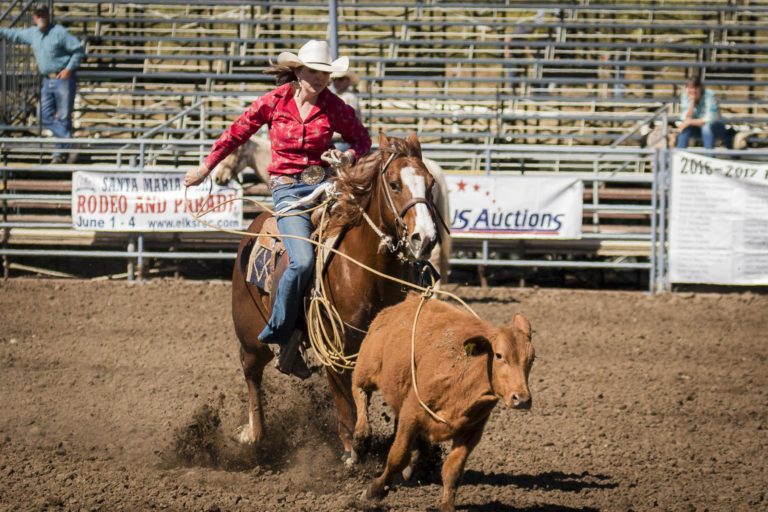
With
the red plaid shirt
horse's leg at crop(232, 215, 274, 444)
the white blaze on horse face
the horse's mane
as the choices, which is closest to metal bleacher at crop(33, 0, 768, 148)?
horse's leg at crop(232, 215, 274, 444)

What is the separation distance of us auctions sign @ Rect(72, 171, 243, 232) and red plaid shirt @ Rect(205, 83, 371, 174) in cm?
595

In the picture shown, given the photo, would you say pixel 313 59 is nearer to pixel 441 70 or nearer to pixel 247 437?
pixel 247 437

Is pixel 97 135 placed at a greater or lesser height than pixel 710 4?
lesser

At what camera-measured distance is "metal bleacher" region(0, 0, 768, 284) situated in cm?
1492

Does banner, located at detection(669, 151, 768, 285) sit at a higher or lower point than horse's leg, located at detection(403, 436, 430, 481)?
higher

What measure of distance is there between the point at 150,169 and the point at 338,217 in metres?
6.64

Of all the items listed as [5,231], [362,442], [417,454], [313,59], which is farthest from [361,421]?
[5,231]

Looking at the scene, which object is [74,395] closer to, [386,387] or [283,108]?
[283,108]

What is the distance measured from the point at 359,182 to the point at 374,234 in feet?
0.94

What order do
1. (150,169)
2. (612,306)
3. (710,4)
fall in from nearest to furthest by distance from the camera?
(612,306) < (150,169) < (710,4)

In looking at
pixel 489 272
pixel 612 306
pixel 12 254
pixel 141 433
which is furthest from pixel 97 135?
pixel 141 433

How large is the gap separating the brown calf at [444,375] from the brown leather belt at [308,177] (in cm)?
107

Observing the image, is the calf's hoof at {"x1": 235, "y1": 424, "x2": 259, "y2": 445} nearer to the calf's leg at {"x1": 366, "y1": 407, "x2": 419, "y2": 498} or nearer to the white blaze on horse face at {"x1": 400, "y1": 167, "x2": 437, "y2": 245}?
the calf's leg at {"x1": 366, "y1": 407, "x2": 419, "y2": 498}

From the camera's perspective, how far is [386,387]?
16.0 ft
